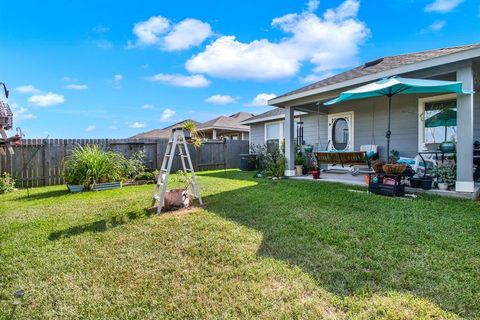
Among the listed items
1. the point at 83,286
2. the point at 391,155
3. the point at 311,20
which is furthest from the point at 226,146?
the point at 83,286

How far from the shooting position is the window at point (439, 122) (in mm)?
5697

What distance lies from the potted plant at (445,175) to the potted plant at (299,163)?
361 centimetres

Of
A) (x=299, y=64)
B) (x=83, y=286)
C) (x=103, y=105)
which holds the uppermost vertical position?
(x=299, y=64)

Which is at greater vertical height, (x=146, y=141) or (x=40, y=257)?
(x=146, y=141)

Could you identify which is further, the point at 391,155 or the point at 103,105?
the point at 103,105

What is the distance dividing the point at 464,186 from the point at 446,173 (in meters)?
0.44

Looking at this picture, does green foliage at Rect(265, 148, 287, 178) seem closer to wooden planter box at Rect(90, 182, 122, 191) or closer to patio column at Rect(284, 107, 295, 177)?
patio column at Rect(284, 107, 295, 177)

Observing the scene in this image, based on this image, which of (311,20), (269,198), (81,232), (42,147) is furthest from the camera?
(311,20)

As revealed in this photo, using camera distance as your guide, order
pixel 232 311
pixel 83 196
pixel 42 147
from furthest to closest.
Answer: pixel 42 147, pixel 83 196, pixel 232 311

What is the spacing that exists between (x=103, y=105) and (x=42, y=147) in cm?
830

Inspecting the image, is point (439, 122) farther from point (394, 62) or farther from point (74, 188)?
point (74, 188)

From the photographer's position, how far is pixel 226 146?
1283 centimetres

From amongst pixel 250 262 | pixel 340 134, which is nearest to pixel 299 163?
pixel 340 134

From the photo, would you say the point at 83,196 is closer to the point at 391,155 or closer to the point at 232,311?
the point at 232,311
